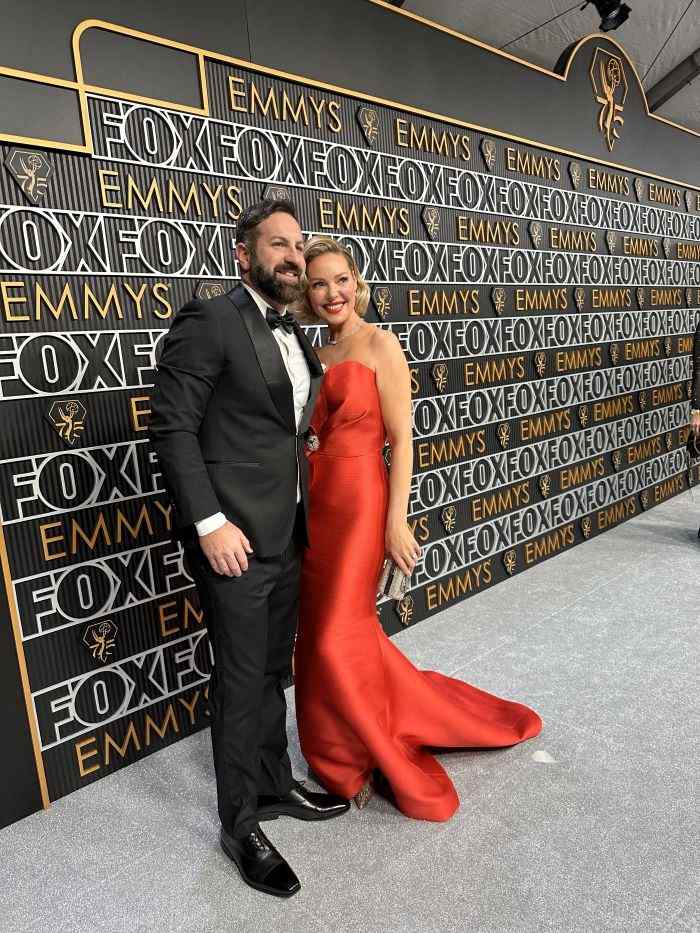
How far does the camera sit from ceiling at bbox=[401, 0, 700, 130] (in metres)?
4.49

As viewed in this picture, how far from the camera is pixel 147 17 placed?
8.32 feet

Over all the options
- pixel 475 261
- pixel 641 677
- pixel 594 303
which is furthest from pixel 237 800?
pixel 594 303

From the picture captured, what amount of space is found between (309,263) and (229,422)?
2.15 ft

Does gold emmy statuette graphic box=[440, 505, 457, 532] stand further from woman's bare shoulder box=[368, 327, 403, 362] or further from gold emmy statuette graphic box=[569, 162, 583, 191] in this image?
gold emmy statuette graphic box=[569, 162, 583, 191]

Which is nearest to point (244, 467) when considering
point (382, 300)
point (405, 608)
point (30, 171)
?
point (30, 171)

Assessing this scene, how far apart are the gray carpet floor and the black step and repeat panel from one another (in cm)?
32

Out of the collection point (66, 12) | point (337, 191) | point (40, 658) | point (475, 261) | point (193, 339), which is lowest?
point (40, 658)

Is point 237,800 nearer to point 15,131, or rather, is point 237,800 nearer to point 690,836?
point 690,836

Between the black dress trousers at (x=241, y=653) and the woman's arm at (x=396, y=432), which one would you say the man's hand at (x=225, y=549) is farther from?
the woman's arm at (x=396, y=432)

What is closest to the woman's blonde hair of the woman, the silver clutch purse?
the woman

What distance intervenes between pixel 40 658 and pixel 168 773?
0.62 m

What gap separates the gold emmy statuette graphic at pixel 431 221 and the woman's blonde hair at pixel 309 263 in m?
1.48

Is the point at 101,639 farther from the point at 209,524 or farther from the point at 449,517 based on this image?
the point at 449,517

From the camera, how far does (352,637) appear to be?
2.34 metres
